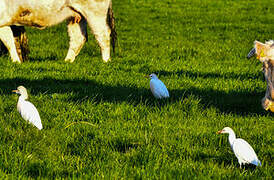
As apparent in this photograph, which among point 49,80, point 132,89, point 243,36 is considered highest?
point 243,36

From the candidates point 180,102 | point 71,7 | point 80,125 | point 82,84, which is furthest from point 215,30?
point 80,125

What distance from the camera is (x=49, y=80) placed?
22.5 ft

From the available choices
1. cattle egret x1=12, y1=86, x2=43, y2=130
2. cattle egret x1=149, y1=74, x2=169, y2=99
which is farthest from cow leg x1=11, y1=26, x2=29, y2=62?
cattle egret x1=12, y1=86, x2=43, y2=130

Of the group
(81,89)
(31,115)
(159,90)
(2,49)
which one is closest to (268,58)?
(159,90)

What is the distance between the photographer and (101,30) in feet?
32.8

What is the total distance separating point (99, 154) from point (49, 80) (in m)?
3.52

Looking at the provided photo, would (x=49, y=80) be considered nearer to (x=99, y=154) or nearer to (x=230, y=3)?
(x=99, y=154)

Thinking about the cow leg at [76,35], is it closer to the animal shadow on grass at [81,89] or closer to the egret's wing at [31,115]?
the animal shadow on grass at [81,89]

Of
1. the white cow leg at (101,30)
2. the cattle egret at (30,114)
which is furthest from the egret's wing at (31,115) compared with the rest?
the white cow leg at (101,30)

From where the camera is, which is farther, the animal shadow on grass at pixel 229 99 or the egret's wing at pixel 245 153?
the animal shadow on grass at pixel 229 99

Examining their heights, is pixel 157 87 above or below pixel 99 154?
above

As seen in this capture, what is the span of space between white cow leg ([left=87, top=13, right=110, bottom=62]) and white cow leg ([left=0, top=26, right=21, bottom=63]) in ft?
5.69

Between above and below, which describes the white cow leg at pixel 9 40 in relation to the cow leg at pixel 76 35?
below

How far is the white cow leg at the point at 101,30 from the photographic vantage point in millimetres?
9875
